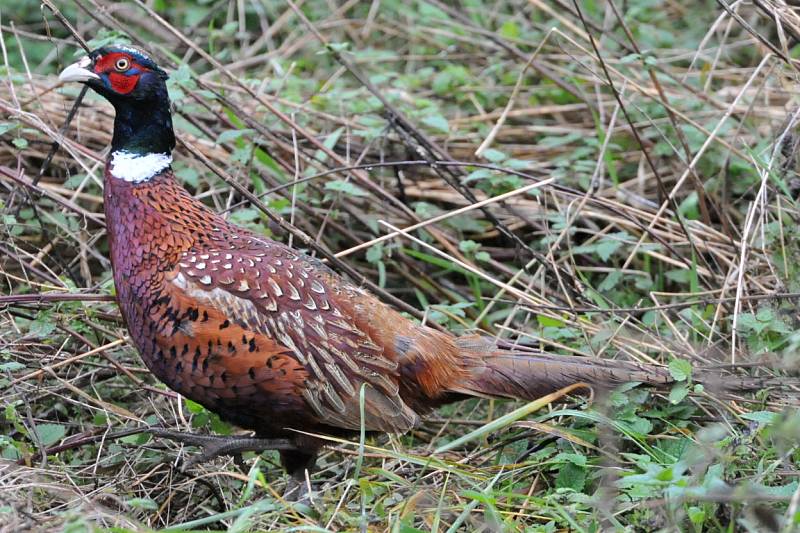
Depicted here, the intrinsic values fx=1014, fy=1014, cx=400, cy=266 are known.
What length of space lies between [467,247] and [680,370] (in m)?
1.39

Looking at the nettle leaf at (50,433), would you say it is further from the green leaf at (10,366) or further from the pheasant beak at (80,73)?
the pheasant beak at (80,73)

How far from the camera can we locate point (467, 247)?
15.1 ft

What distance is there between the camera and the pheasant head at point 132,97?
3672 mm

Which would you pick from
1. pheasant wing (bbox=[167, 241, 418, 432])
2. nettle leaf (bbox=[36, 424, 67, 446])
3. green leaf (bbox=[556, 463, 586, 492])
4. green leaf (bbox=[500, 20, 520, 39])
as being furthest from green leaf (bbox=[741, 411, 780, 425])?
green leaf (bbox=[500, 20, 520, 39])

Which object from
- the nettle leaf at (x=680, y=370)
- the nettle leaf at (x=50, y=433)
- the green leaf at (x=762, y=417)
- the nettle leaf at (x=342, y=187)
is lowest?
the nettle leaf at (x=50, y=433)

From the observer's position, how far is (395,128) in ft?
16.5

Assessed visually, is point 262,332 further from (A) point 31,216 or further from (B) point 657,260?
(B) point 657,260

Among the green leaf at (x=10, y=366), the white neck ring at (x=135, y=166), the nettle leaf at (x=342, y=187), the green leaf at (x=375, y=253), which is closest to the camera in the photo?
the green leaf at (x=10, y=366)

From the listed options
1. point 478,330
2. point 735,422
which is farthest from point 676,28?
point 735,422

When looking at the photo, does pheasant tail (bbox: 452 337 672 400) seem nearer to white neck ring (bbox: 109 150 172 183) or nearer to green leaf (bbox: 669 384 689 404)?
green leaf (bbox: 669 384 689 404)

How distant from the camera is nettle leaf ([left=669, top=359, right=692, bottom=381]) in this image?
3.45 meters

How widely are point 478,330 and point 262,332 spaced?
122 centimetres

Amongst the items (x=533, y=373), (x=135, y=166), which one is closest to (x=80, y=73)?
(x=135, y=166)

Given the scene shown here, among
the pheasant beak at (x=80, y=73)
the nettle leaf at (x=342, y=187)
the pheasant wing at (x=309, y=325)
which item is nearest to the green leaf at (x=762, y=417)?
the pheasant wing at (x=309, y=325)
